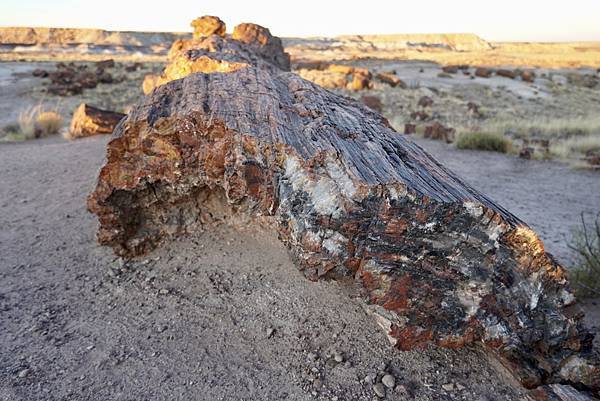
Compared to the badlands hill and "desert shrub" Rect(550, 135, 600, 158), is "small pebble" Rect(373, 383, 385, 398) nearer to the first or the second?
"desert shrub" Rect(550, 135, 600, 158)

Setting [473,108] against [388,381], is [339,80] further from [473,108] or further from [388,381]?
[388,381]

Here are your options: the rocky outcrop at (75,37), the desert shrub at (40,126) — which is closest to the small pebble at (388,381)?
the desert shrub at (40,126)

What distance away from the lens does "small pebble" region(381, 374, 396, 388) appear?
8.59 feet

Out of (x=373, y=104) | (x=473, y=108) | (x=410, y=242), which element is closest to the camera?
(x=410, y=242)

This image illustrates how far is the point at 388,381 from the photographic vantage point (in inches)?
104

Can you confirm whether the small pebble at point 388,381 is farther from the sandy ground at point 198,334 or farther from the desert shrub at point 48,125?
the desert shrub at point 48,125

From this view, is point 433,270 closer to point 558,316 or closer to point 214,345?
point 558,316

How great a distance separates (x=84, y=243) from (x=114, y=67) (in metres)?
28.5

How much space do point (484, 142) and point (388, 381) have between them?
951 centimetres

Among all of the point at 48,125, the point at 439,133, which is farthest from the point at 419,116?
the point at 48,125

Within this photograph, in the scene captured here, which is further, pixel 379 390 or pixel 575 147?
pixel 575 147

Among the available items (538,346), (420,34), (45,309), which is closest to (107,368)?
(45,309)

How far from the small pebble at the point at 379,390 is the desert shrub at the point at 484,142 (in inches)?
371

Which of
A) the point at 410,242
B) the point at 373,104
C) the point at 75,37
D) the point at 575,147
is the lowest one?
the point at 575,147
